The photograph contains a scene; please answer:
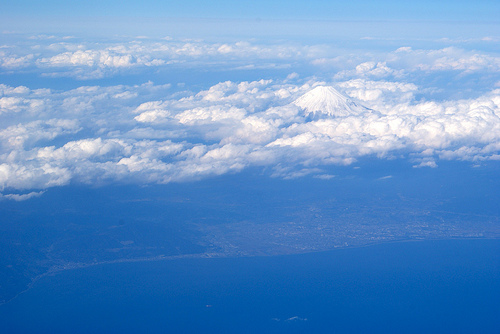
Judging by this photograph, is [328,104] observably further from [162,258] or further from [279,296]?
[279,296]

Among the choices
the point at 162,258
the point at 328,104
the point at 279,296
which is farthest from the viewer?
the point at 328,104

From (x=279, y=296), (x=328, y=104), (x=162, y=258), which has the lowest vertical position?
(x=279, y=296)

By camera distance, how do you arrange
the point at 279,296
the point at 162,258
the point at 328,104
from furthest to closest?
the point at 328,104, the point at 162,258, the point at 279,296

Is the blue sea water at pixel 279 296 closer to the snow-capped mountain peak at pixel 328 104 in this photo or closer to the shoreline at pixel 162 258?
the shoreline at pixel 162 258

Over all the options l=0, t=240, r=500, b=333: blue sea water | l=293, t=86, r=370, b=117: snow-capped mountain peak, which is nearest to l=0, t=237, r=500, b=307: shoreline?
l=0, t=240, r=500, b=333: blue sea water

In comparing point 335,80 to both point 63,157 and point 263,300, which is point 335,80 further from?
point 263,300

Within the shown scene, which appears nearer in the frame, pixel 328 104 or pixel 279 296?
pixel 279 296

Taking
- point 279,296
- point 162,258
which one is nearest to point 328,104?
point 162,258

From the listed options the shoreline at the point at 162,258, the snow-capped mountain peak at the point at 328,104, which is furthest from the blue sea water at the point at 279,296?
the snow-capped mountain peak at the point at 328,104

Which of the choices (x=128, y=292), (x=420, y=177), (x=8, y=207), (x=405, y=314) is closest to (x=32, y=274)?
(x=128, y=292)
